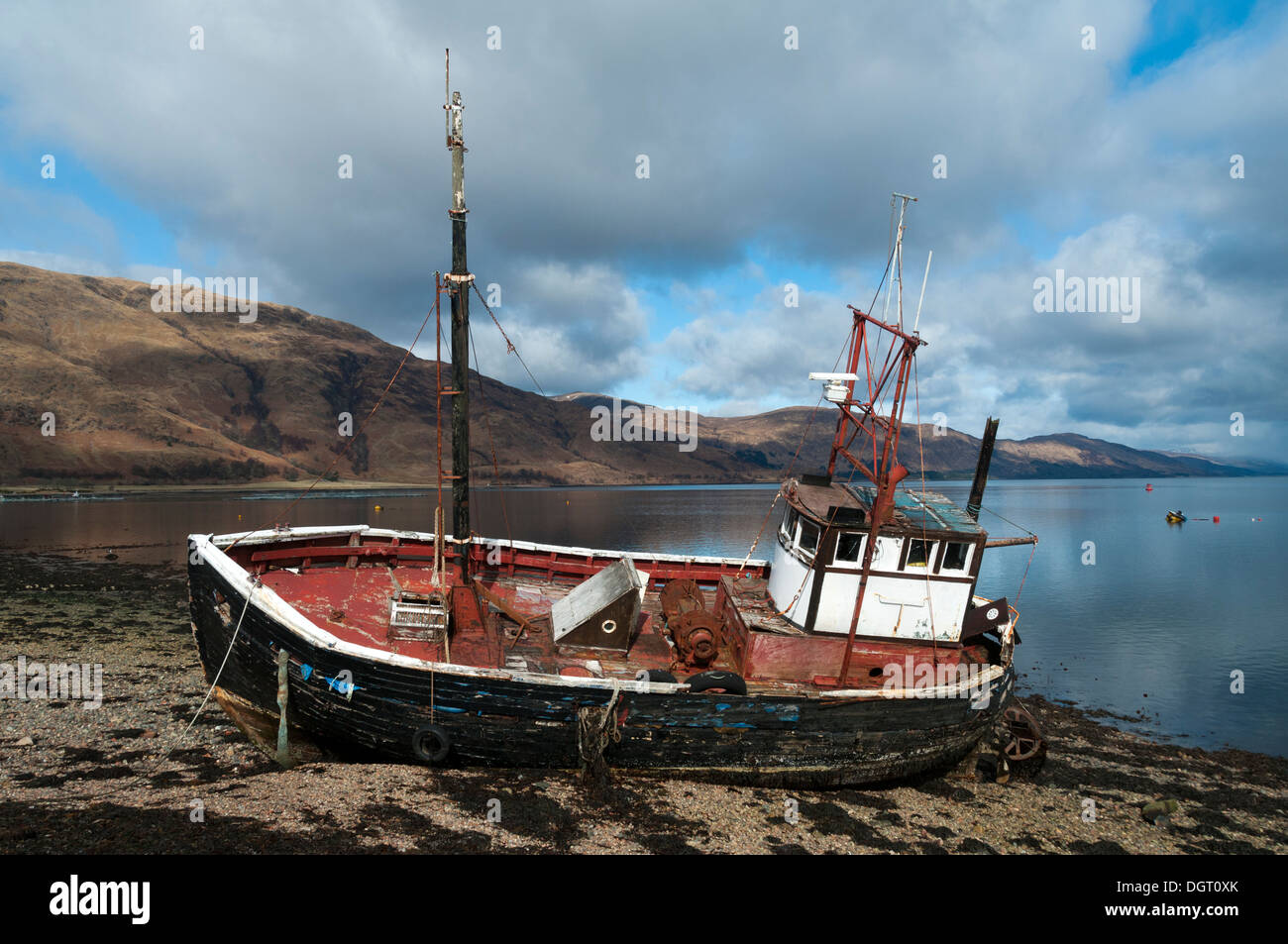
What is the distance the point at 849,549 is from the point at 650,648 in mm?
4325

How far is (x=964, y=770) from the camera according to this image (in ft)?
41.5

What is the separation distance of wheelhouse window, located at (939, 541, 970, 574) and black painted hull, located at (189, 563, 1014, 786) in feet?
7.96

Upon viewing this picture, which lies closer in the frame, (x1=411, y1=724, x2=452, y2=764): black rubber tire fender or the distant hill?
(x1=411, y1=724, x2=452, y2=764): black rubber tire fender

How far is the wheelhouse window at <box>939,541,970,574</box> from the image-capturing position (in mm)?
11641

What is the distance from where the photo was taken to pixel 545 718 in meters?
10.1

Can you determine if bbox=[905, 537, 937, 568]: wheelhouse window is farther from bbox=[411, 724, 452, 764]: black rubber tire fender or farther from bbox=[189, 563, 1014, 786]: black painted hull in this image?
bbox=[411, 724, 452, 764]: black rubber tire fender

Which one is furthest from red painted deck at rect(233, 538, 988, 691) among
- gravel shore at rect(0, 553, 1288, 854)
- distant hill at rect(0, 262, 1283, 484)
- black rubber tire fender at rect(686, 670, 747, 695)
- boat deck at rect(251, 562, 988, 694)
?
distant hill at rect(0, 262, 1283, 484)

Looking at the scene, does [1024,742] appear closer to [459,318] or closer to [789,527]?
[789,527]

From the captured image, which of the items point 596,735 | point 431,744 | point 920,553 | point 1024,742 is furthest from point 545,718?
point 1024,742

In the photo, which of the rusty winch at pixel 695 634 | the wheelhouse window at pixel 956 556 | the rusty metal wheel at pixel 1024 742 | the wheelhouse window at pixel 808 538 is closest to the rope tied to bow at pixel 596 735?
the rusty winch at pixel 695 634

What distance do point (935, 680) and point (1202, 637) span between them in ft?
79.1

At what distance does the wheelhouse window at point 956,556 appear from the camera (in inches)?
458
